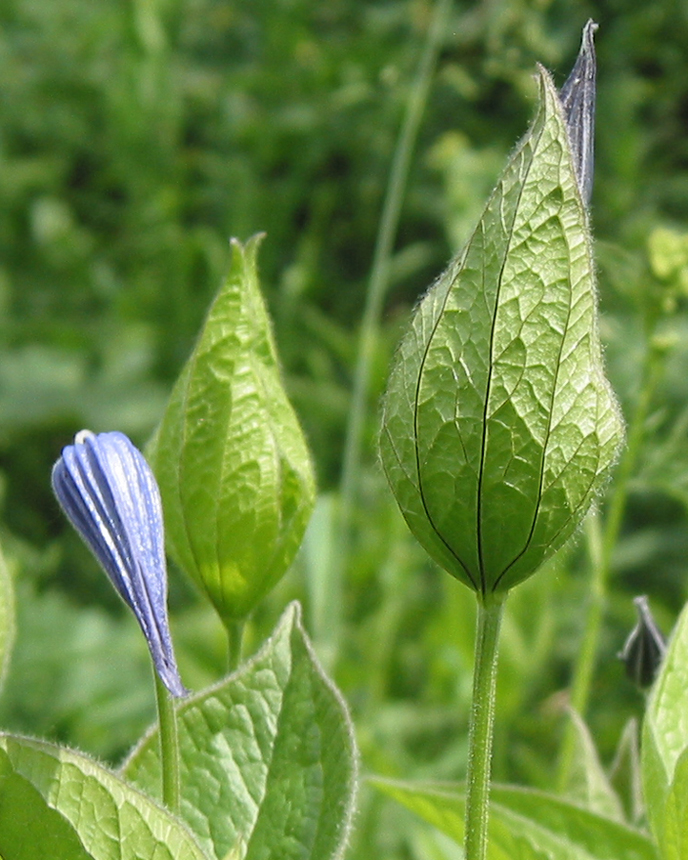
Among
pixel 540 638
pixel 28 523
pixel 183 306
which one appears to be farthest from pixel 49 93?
pixel 540 638

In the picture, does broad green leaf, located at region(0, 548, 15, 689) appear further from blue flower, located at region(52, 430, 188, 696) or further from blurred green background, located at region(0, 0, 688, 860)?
blurred green background, located at region(0, 0, 688, 860)

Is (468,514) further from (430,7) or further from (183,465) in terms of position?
(430,7)

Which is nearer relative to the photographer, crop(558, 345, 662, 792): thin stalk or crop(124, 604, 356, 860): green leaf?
crop(124, 604, 356, 860): green leaf

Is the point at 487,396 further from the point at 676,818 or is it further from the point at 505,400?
the point at 676,818

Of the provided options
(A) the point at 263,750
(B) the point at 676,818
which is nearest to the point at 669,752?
(B) the point at 676,818

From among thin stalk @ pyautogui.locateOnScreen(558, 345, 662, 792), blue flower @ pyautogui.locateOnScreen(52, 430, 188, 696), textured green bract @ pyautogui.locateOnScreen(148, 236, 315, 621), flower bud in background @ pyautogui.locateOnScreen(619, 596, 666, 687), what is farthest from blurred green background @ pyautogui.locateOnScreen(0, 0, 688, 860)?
blue flower @ pyautogui.locateOnScreen(52, 430, 188, 696)

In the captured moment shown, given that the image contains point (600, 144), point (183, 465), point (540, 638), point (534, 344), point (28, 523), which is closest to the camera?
point (534, 344)
